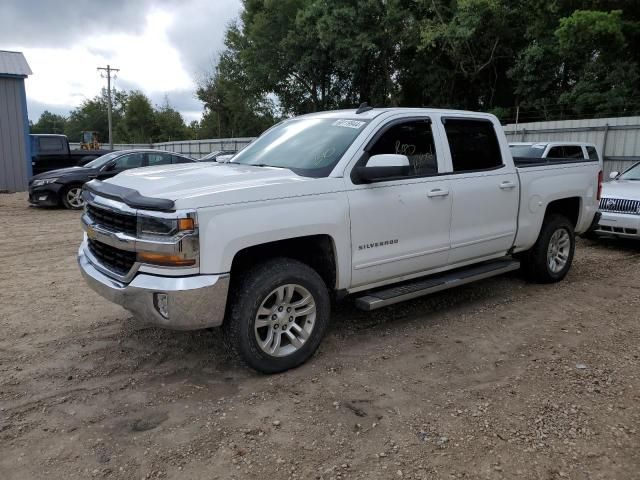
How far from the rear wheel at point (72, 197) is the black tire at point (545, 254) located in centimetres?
1063

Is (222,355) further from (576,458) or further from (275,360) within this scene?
(576,458)

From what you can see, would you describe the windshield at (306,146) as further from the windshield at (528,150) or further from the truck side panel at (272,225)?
the windshield at (528,150)

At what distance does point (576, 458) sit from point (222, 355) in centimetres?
258

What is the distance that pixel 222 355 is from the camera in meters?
4.14

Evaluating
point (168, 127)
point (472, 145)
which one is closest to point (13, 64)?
point (472, 145)

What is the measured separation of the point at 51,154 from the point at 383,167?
1708 centimetres

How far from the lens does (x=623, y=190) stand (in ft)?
27.2

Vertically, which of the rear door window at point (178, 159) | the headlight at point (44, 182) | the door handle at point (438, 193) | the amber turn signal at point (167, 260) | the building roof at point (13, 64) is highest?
the building roof at point (13, 64)

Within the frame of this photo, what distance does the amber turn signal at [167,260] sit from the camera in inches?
129

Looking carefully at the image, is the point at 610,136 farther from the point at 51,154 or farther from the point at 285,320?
the point at 51,154

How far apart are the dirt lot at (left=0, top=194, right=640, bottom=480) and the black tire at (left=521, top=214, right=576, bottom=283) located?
0.60 meters

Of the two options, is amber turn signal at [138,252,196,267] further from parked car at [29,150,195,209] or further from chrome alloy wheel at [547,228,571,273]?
parked car at [29,150,195,209]

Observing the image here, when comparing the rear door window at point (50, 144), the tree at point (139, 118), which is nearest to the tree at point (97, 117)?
the tree at point (139, 118)

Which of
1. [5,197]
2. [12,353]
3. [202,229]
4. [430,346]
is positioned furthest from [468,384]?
[5,197]
